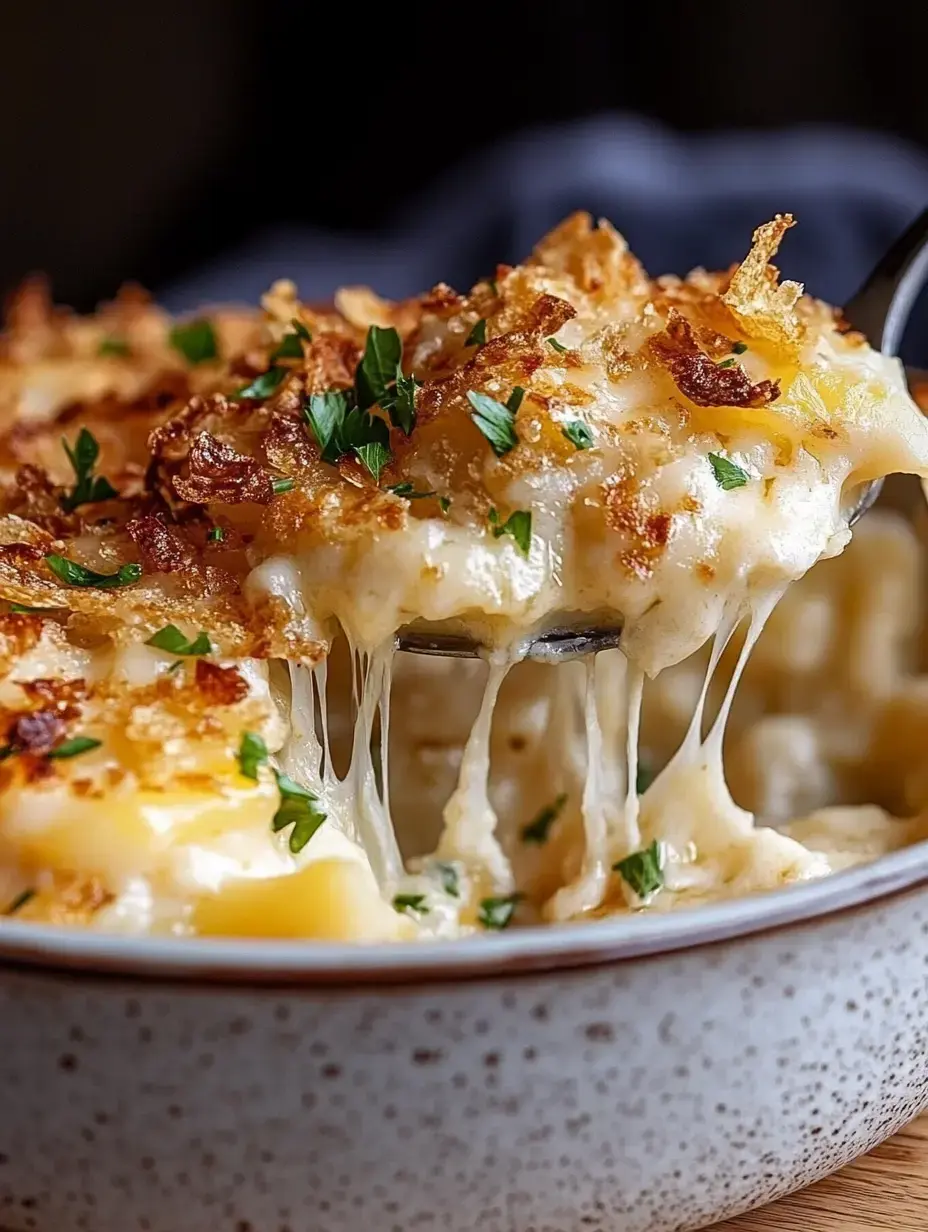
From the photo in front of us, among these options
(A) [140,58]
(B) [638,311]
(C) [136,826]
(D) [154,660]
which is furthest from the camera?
(A) [140,58]

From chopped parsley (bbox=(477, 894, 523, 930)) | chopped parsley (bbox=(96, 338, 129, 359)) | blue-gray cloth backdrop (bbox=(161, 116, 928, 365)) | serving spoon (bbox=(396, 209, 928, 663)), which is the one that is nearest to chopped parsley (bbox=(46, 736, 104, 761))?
serving spoon (bbox=(396, 209, 928, 663))

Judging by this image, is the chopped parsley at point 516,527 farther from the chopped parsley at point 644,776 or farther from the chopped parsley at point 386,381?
the chopped parsley at point 644,776

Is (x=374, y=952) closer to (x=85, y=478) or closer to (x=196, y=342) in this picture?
(x=85, y=478)

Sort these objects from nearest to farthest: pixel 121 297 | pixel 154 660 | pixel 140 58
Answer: pixel 154 660 < pixel 121 297 < pixel 140 58

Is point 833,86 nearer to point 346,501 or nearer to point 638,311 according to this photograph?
point 638,311

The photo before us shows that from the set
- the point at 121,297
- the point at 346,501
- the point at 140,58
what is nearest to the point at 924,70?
the point at 140,58

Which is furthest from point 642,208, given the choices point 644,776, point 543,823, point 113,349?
point 543,823
